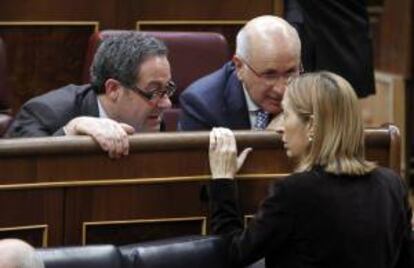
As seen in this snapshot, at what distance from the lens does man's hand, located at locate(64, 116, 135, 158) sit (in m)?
2.44

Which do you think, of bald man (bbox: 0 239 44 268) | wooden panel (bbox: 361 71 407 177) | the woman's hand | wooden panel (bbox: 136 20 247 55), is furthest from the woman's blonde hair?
wooden panel (bbox: 361 71 407 177)

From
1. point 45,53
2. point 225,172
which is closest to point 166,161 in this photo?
point 225,172

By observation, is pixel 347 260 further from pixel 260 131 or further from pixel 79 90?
pixel 79 90

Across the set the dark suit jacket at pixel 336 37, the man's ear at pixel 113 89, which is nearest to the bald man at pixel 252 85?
the man's ear at pixel 113 89

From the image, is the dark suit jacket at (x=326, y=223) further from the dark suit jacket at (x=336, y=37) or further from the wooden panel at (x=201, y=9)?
the wooden panel at (x=201, y=9)

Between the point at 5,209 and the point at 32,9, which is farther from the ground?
the point at 32,9

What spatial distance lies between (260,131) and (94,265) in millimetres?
561

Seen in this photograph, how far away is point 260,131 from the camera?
2584 mm

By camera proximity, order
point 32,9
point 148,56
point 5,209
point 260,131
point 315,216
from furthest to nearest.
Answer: point 32,9 < point 148,56 < point 260,131 < point 5,209 < point 315,216

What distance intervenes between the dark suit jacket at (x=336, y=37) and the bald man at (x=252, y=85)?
0.88 m

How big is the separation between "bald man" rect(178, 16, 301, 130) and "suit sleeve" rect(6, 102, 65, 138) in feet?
1.33

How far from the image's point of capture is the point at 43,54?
13.1ft

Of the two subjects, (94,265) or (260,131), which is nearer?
(94,265)

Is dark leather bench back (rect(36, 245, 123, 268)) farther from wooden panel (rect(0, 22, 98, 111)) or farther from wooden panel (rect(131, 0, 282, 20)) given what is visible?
wooden panel (rect(131, 0, 282, 20))
